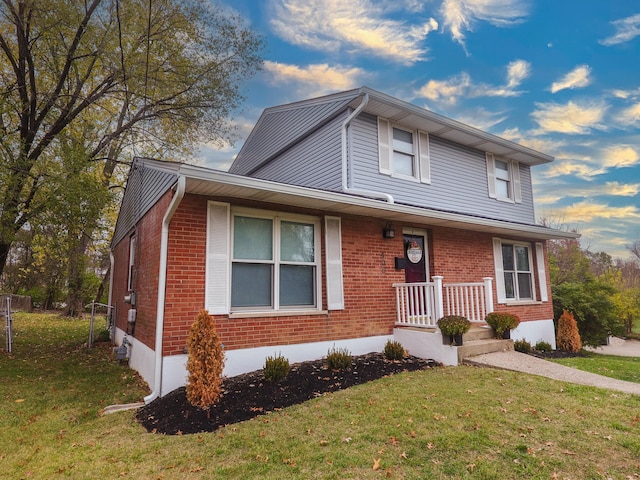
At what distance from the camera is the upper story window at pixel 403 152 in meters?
8.71

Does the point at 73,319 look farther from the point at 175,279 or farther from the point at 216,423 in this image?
the point at 216,423

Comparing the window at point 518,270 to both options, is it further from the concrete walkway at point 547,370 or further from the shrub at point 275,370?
the shrub at point 275,370

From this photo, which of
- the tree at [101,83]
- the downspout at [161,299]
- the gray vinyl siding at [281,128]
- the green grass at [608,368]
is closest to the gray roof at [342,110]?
the gray vinyl siding at [281,128]

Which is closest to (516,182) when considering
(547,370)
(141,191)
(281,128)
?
(547,370)

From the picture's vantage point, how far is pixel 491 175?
35.3 feet

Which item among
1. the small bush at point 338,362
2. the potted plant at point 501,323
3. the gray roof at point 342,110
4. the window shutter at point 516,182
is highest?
the gray roof at point 342,110

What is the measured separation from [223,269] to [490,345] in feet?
16.9

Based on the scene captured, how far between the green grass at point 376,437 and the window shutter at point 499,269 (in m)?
4.27

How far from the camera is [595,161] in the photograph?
18.2 m

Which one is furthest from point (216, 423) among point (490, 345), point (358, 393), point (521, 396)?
point (490, 345)

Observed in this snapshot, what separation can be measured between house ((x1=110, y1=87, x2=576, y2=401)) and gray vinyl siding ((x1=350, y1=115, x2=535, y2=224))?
38mm

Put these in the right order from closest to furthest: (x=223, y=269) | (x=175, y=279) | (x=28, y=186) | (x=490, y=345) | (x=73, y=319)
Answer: (x=175, y=279), (x=223, y=269), (x=490, y=345), (x=28, y=186), (x=73, y=319)

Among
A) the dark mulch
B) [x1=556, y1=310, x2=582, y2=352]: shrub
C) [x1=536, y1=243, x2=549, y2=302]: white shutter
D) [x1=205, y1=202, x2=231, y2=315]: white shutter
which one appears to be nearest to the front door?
the dark mulch

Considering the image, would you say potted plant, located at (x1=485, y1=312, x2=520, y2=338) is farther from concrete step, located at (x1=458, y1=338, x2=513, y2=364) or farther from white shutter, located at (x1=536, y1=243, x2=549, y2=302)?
white shutter, located at (x1=536, y1=243, x2=549, y2=302)
